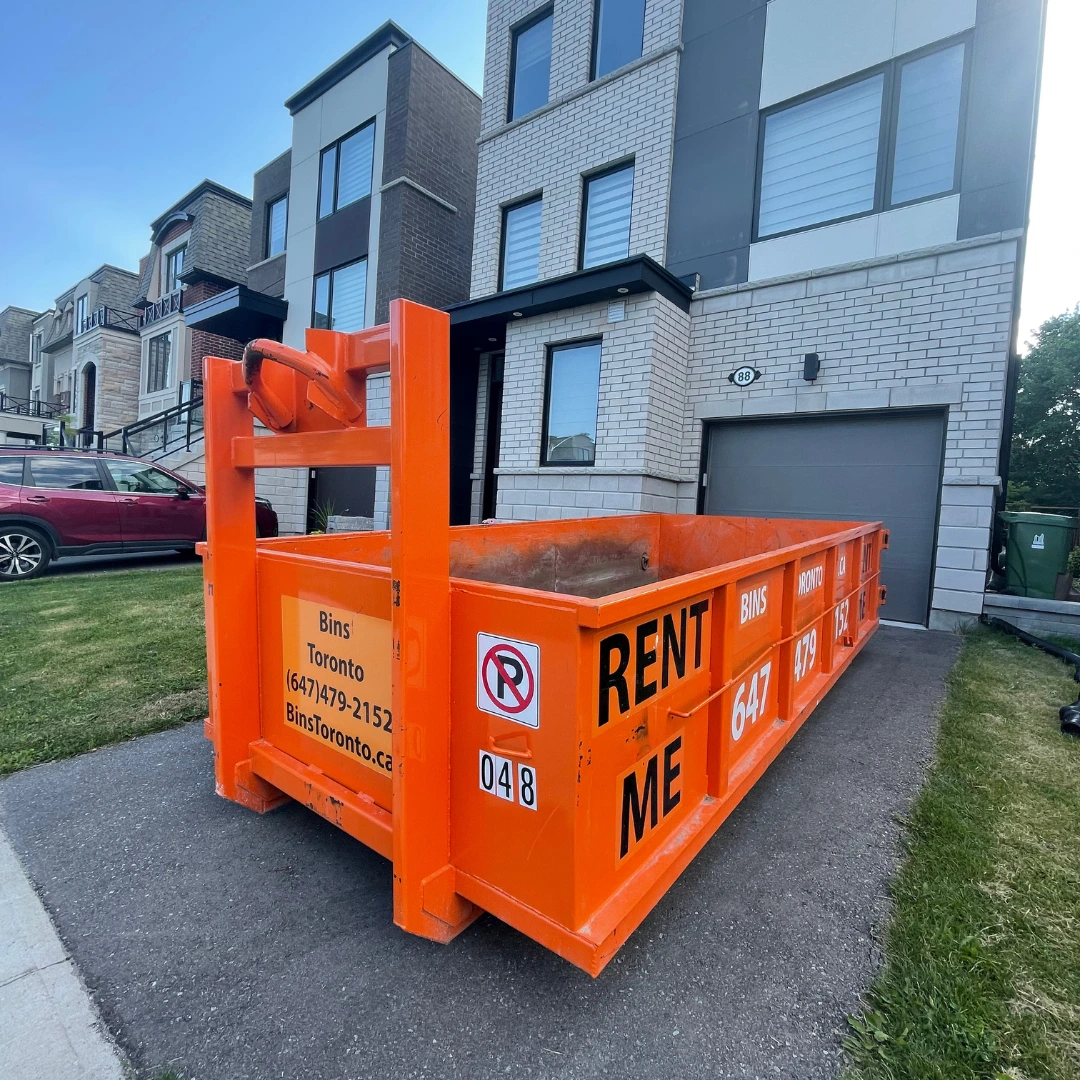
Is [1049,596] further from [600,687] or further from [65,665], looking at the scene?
[65,665]

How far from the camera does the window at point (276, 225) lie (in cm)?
1509

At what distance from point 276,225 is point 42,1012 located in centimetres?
1772

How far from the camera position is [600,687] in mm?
1541

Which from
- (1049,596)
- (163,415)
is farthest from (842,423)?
(163,415)

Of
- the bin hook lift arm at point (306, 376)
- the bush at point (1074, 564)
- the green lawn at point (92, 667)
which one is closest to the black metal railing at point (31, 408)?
the green lawn at point (92, 667)

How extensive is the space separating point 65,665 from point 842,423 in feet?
26.4

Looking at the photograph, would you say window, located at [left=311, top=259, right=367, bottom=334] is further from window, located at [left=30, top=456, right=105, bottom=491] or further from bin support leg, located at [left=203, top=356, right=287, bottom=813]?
bin support leg, located at [left=203, top=356, right=287, bottom=813]

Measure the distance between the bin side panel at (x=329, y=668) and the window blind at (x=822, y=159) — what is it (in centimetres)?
776

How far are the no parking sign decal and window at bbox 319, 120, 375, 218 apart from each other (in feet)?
45.3

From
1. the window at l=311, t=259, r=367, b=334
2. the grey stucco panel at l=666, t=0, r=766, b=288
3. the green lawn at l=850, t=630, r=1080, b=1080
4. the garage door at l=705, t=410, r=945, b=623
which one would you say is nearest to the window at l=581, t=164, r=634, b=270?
the grey stucco panel at l=666, t=0, r=766, b=288

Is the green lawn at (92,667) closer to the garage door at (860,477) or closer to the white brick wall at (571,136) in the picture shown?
the garage door at (860,477)

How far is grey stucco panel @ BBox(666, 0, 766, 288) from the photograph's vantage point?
764 centimetres

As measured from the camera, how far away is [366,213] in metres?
12.5

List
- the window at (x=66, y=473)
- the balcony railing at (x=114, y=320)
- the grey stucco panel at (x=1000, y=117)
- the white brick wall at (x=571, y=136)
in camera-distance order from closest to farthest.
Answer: the grey stucco panel at (x=1000, y=117) < the window at (x=66, y=473) < the white brick wall at (x=571, y=136) < the balcony railing at (x=114, y=320)
